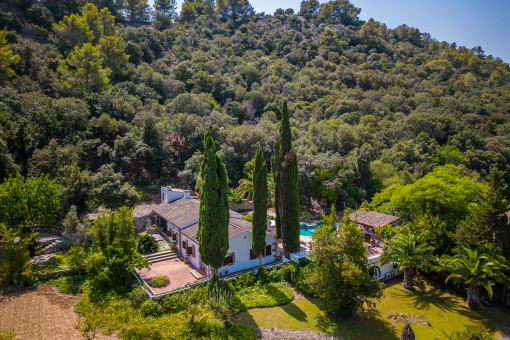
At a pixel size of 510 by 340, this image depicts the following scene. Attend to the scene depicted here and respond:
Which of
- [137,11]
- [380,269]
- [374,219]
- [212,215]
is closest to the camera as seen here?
[212,215]

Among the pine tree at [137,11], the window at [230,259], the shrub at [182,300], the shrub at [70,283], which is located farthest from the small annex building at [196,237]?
the pine tree at [137,11]

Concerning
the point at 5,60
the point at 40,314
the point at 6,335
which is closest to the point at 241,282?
the point at 40,314

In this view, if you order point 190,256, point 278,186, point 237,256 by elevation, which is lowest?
point 190,256

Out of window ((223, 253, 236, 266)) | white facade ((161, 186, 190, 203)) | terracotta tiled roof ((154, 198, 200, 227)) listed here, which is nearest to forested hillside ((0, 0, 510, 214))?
white facade ((161, 186, 190, 203))

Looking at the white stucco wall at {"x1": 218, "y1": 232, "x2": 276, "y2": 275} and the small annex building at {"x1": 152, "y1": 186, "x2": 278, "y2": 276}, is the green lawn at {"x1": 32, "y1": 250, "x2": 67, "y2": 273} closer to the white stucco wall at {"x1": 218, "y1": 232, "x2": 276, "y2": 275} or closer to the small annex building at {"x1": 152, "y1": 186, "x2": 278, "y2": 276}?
the small annex building at {"x1": 152, "y1": 186, "x2": 278, "y2": 276}

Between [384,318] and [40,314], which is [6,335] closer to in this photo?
[40,314]

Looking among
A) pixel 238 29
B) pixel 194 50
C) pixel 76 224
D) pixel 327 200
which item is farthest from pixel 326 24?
pixel 76 224

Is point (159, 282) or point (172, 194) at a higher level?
point (172, 194)
